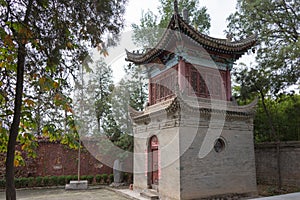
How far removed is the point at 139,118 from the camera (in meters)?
10.6

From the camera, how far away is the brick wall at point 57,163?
1284cm

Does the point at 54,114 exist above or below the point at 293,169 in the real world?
above

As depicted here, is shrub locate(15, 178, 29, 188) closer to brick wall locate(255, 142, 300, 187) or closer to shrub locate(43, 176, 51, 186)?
shrub locate(43, 176, 51, 186)

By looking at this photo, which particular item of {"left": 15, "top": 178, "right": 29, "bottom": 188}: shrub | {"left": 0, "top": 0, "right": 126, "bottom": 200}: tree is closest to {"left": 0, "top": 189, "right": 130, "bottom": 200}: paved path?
{"left": 15, "top": 178, "right": 29, "bottom": 188}: shrub

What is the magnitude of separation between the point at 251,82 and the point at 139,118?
17.0 ft

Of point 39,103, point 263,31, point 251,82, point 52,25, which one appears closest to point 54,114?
point 39,103

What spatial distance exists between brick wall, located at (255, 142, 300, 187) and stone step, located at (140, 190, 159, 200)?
5318 millimetres

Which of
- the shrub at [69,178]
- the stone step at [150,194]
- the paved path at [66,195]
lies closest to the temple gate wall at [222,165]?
the stone step at [150,194]

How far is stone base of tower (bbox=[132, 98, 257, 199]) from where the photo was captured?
811 cm

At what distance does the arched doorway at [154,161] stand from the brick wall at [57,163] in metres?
4.74

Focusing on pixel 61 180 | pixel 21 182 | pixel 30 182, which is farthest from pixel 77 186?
pixel 21 182

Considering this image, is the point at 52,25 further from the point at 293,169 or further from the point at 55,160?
the point at 55,160

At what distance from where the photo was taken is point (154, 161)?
9867 millimetres

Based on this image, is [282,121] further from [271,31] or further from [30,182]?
[30,182]
